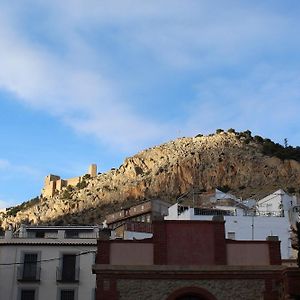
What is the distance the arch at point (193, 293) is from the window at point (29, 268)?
769 inches

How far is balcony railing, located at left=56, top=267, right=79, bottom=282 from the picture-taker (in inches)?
1629

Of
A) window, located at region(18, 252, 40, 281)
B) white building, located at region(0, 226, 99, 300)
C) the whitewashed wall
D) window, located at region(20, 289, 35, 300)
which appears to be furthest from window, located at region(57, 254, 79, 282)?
window, located at region(20, 289, 35, 300)

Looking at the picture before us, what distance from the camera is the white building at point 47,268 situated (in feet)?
135

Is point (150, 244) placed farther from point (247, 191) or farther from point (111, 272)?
point (247, 191)

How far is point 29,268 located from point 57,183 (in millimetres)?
150258

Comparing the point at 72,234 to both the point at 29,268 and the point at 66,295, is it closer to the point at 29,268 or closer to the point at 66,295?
the point at 29,268

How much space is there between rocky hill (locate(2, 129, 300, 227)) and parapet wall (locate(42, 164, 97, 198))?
54.8 ft

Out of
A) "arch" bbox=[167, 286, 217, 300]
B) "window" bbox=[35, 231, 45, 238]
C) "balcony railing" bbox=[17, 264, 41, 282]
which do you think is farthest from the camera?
"window" bbox=[35, 231, 45, 238]

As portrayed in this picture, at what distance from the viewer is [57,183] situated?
624 ft

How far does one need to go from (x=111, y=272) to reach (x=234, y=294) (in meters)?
5.52

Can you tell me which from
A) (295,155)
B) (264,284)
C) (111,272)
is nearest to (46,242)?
(111,272)

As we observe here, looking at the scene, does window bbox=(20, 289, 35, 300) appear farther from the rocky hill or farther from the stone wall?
the rocky hill

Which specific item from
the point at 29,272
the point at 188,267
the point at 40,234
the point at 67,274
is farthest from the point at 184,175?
the point at 188,267

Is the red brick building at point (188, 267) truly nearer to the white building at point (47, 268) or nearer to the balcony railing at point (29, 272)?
the white building at point (47, 268)
